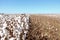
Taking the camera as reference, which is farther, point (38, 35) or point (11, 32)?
point (38, 35)

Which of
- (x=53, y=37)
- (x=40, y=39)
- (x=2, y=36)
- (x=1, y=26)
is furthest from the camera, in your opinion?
(x=53, y=37)

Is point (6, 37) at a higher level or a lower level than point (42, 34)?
higher

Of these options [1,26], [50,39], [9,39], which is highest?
[1,26]

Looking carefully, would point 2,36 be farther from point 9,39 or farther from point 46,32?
point 46,32

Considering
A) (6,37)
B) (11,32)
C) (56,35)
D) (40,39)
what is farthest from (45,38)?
(6,37)

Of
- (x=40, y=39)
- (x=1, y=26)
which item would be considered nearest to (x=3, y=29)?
(x=1, y=26)

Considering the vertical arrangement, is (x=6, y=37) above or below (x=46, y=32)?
above

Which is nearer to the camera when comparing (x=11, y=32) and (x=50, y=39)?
(x=11, y=32)

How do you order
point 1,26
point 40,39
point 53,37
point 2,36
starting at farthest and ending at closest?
1. point 53,37
2. point 40,39
3. point 1,26
4. point 2,36

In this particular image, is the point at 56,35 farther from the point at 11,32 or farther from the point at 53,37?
the point at 11,32
